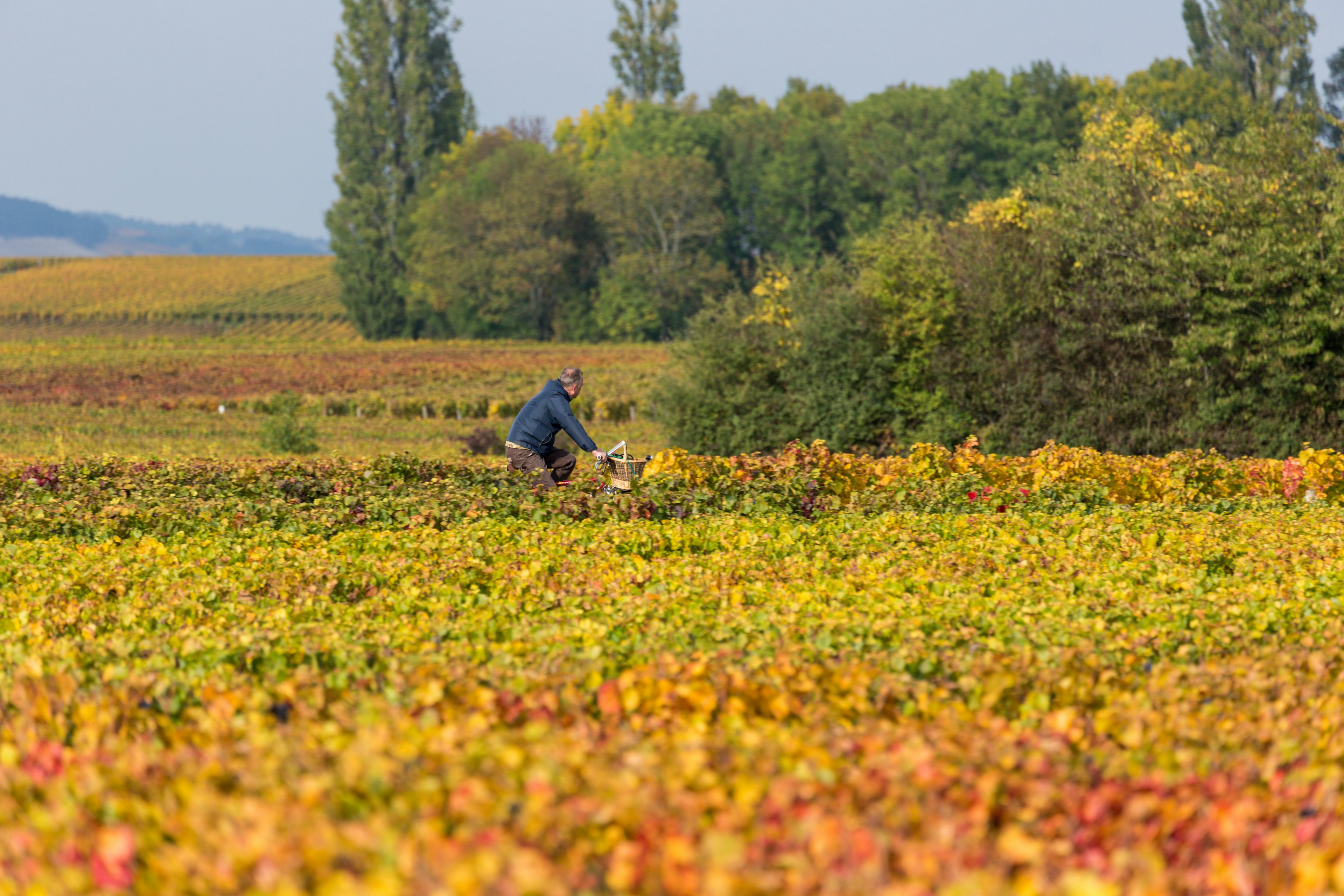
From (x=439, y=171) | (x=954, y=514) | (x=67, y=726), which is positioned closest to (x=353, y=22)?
(x=439, y=171)

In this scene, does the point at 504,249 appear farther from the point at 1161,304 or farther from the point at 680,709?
the point at 680,709

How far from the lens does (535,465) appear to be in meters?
13.9

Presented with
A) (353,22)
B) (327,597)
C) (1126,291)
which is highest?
(353,22)

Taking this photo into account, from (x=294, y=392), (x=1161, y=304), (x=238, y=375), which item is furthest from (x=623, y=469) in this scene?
(x=238, y=375)

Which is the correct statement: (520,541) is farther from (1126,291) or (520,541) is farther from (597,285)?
(597,285)

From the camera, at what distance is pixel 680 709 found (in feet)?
17.4

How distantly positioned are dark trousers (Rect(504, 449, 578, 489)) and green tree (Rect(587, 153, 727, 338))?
68.7 metres

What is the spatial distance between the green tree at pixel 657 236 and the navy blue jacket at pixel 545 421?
6895 cm

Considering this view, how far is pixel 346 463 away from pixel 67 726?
1071 centimetres

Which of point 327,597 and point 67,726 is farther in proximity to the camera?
point 327,597

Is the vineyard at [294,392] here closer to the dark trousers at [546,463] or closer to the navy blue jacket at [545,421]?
the dark trousers at [546,463]

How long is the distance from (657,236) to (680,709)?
82.9m

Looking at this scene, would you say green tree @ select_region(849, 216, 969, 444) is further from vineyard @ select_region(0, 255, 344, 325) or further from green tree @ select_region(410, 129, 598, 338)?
vineyard @ select_region(0, 255, 344, 325)

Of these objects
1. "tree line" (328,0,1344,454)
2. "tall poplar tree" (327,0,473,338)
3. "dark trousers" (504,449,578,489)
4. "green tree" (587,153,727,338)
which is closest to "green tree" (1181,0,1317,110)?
"tree line" (328,0,1344,454)
